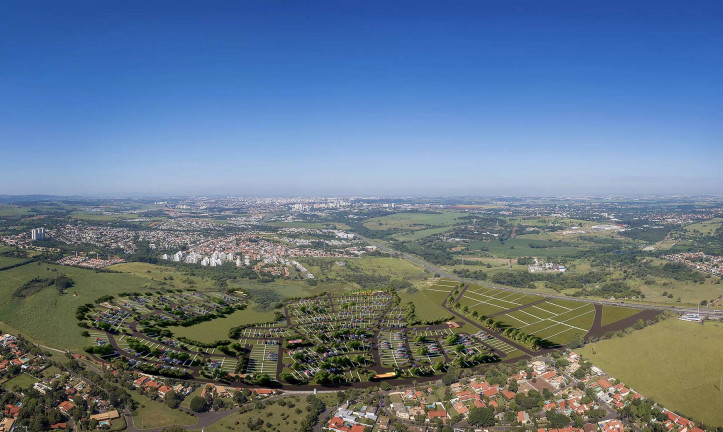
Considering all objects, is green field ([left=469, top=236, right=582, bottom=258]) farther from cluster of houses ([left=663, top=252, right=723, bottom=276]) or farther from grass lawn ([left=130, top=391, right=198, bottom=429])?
grass lawn ([left=130, top=391, right=198, bottom=429])

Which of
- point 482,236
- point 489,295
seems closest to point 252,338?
point 489,295

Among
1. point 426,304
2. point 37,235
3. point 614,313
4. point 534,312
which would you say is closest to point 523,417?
point 534,312

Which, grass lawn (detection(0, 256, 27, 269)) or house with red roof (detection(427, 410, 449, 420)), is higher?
grass lawn (detection(0, 256, 27, 269))

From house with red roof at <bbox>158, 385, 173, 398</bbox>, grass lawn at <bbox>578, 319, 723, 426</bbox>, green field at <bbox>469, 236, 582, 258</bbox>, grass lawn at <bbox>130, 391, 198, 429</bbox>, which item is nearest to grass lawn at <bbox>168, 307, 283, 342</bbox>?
house with red roof at <bbox>158, 385, 173, 398</bbox>

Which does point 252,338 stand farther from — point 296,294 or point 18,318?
point 18,318

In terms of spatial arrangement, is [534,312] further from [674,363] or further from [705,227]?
[705,227]
